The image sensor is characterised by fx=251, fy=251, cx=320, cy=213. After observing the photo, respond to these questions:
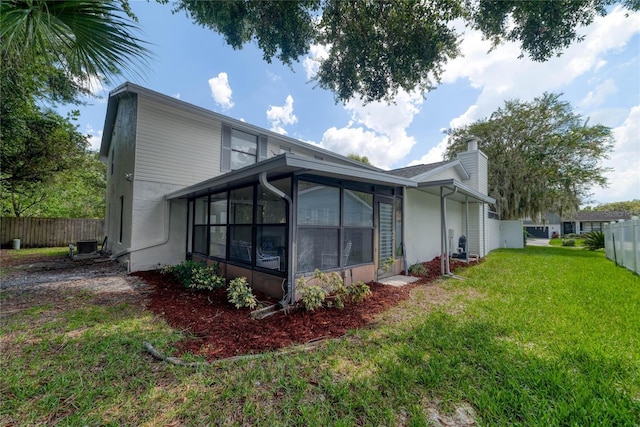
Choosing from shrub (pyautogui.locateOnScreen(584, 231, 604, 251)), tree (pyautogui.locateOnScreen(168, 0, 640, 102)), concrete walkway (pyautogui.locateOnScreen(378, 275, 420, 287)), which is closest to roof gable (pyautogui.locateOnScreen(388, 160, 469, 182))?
concrete walkway (pyautogui.locateOnScreen(378, 275, 420, 287))

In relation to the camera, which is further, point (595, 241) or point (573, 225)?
point (573, 225)

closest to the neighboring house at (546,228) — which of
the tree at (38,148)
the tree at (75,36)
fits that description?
the tree at (75,36)

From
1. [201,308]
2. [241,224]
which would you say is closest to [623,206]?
[241,224]

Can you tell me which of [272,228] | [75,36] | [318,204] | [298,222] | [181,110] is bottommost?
[272,228]

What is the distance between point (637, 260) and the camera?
22.2 feet

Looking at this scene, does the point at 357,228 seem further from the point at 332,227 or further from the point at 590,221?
the point at 590,221

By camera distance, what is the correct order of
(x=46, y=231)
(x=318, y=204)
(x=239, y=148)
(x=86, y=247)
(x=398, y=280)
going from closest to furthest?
(x=318, y=204), (x=398, y=280), (x=239, y=148), (x=86, y=247), (x=46, y=231)

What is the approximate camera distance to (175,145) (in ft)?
26.1

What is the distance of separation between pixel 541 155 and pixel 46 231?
28529mm

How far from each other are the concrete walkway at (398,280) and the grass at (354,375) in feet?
6.58

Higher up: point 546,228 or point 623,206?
point 623,206

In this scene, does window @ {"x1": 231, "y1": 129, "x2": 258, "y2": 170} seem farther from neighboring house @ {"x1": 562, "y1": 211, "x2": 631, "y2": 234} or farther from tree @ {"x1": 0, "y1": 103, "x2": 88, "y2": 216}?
neighboring house @ {"x1": 562, "y1": 211, "x2": 631, "y2": 234}

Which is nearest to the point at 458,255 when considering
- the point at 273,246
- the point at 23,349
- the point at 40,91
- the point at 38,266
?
the point at 273,246

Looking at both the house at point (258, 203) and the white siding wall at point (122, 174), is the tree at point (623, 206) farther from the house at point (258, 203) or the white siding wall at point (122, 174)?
the white siding wall at point (122, 174)
